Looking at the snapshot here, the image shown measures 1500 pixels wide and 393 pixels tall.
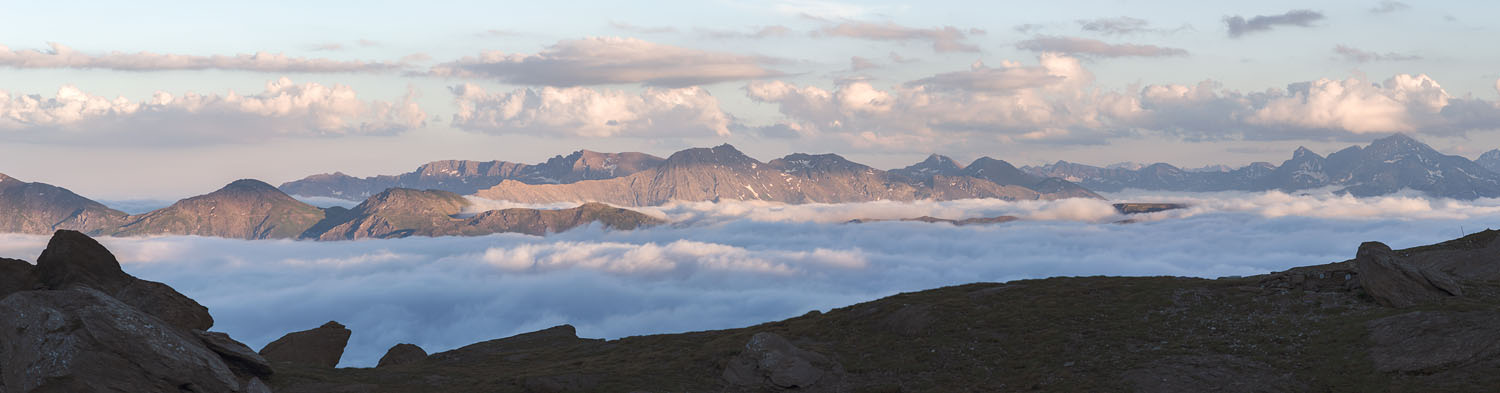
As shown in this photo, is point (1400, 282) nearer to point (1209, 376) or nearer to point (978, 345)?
point (1209, 376)

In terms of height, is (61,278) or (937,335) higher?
(61,278)

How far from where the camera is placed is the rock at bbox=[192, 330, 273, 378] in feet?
189

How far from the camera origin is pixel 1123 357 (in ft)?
195

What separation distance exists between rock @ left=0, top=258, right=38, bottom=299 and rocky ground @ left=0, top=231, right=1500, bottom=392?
5.1 inches

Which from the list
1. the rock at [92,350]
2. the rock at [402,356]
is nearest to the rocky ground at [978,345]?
the rock at [92,350]

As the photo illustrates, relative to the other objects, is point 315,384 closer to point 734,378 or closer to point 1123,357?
point 734,378

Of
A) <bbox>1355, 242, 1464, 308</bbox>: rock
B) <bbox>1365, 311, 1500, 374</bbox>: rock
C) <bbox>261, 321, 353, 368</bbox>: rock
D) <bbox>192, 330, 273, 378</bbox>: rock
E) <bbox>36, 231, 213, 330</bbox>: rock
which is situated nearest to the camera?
<bbox>1365, 311, 1500, 374</bbox>: rock

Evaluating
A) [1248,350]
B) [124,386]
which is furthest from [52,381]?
[1248,350]

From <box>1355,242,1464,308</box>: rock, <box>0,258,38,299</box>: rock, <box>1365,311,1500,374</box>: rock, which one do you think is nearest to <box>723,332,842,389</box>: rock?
<box>1365,311,1500,374</box>: rock

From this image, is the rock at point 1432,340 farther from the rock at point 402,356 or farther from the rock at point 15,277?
the rock at point 15,277

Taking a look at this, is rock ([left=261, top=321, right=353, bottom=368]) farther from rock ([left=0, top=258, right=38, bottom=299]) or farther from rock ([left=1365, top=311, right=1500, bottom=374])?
rock ([left=1365, top=311, right=1500, bottom=374])

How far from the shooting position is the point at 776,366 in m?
63.2

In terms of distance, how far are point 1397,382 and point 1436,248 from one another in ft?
196

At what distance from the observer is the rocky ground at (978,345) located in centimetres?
4828
